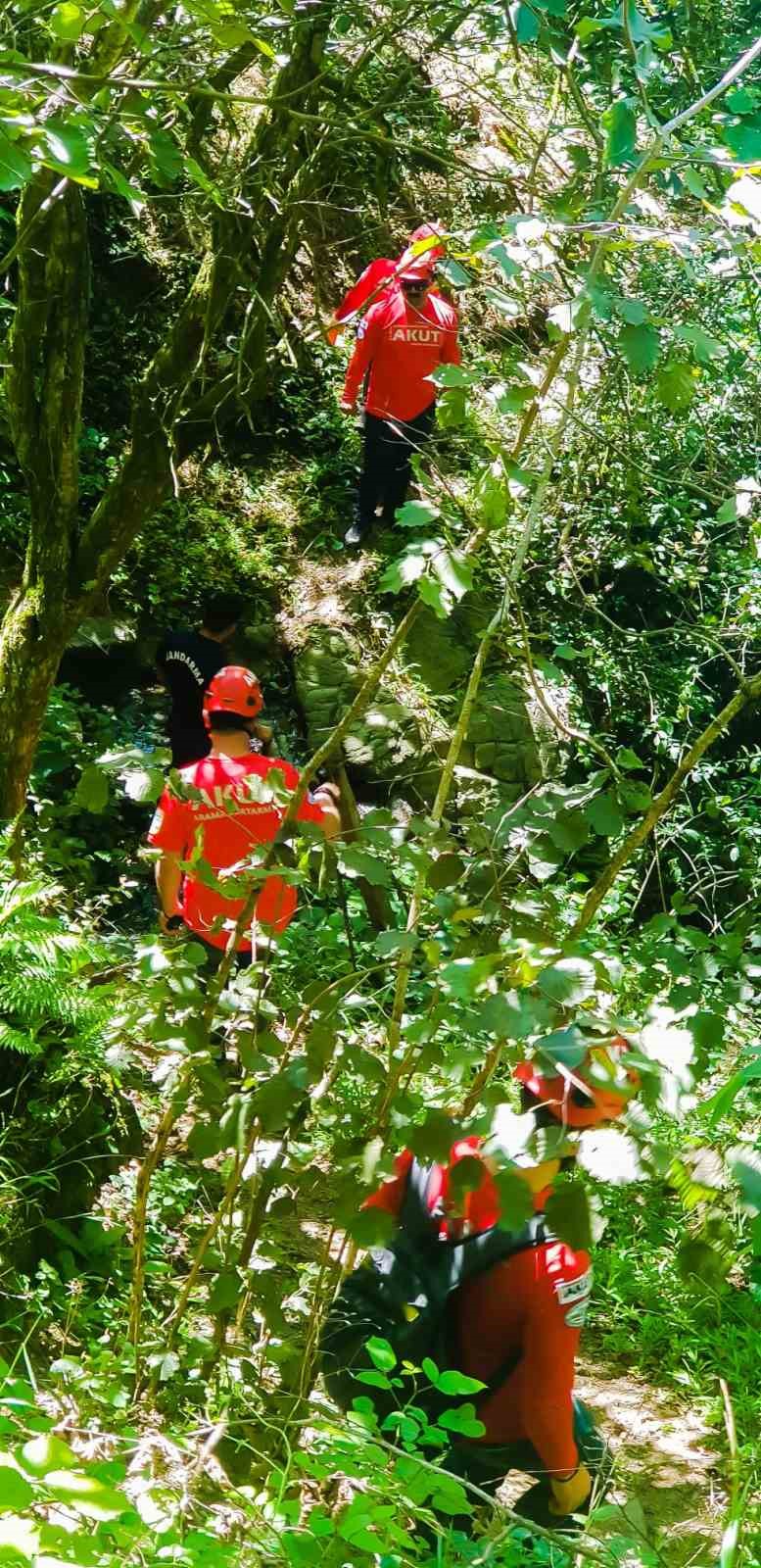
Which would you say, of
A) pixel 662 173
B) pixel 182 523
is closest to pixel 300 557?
pixel 182 523

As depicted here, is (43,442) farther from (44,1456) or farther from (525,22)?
(44,1456)

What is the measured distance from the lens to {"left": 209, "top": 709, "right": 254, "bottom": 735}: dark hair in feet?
13.8

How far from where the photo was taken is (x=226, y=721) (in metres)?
4.23

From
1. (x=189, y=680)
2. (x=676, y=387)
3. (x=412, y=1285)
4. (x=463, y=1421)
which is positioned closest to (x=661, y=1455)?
(x=412, y=1285)

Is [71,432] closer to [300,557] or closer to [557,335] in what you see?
[557,335]

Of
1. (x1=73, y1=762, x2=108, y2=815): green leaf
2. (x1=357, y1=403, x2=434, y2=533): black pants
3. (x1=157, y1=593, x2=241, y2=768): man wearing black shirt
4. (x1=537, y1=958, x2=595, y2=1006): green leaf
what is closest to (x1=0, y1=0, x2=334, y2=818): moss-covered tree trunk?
(x1=157, y1=593, x2=241, y2=768): man wearing black shirt

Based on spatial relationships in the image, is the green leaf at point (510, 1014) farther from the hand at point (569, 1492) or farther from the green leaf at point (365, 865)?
the hand at point (569, 1492)

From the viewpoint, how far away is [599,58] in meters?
6.30

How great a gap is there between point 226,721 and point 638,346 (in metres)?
2.43

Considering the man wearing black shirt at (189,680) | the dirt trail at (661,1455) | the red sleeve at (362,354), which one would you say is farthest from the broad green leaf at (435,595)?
the red sleeve at (362,354)

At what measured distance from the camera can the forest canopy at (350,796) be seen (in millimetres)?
2150

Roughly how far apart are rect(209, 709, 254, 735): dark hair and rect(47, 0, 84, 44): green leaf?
1.94m

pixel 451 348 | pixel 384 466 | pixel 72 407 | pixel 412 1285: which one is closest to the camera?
pixel 412 1285

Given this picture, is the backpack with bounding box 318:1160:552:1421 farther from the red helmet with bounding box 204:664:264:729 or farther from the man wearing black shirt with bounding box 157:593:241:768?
the man wearing black shirt with bounding box 157:593:241:768
